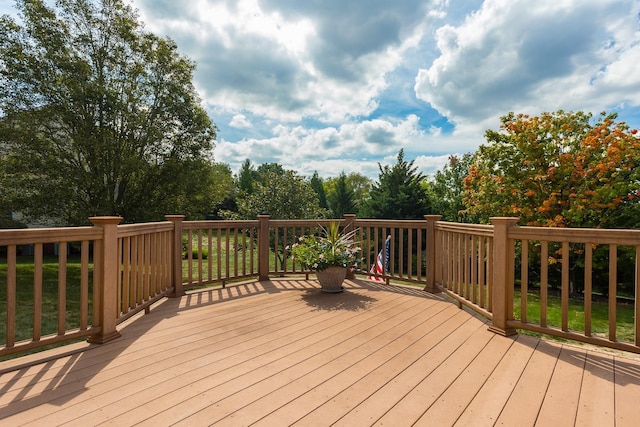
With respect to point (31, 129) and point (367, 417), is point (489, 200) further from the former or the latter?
point (31, 129)

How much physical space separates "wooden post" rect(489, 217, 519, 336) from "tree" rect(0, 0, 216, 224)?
7217 mm

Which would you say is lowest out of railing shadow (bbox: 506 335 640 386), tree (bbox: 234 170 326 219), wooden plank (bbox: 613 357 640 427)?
railing shadow (bbox: 506 335 640 386)

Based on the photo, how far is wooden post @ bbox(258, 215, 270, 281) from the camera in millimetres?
4746

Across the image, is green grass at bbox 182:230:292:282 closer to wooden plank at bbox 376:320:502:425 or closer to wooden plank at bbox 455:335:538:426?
wooden plank at bbox 376:320:502:425

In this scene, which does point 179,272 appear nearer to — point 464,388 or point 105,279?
point 105,279

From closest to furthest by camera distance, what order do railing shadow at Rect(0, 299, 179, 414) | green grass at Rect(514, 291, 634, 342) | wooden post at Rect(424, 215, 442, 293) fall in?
railing shadow at Rect(0, 299, 179, 414), green grass at Rect(514, 291, 634, 342), wooden post at Rect(424, 215, 442, 293)

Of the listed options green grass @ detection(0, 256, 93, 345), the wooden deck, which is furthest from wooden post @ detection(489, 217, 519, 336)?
green grass @ detection(0, 256, 93, 345)

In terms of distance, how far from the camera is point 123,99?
7484 mm

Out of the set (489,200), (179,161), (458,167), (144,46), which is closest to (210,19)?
(144,46)

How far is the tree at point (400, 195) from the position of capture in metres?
15.0

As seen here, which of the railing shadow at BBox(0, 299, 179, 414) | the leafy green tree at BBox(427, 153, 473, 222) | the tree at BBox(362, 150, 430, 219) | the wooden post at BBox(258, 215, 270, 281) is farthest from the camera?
the leafy green tree at BBox(427, 153, 473, 222)

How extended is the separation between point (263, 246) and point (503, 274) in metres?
3.23

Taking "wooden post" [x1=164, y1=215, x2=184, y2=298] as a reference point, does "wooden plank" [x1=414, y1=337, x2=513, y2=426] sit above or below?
below

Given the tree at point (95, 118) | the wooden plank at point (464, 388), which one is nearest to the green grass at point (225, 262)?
the tree at point (95, 118)
